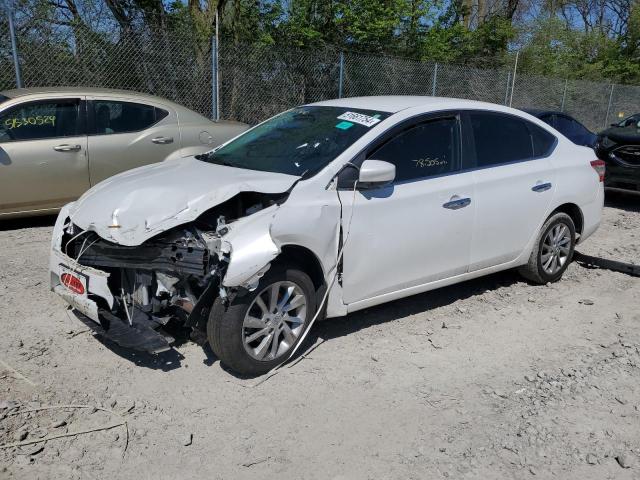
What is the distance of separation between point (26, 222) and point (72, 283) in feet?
12.8

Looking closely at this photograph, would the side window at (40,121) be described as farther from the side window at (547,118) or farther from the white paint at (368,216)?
the side window at (547,118)

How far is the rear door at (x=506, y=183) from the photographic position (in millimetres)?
4926

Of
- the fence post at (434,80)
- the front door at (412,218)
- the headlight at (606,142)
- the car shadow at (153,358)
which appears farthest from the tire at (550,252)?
the fence post at (434,80)

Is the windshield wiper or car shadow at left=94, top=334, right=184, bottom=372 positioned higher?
the windshield wiper

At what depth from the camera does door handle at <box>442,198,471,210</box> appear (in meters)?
4.61

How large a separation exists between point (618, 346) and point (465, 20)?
19.5 metres

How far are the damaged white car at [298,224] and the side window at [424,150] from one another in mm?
11

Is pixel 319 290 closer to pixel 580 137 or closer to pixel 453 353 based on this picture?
pixel 453 353

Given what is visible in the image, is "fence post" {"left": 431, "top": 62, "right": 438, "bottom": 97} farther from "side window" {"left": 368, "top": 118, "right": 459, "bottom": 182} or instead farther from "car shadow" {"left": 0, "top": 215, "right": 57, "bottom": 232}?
"side window" {"left": 368, "top": 118, "right": 459, "bottom": 182}

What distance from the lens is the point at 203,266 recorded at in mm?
3518

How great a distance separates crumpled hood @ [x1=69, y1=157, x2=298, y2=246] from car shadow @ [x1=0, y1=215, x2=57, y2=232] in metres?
3.25

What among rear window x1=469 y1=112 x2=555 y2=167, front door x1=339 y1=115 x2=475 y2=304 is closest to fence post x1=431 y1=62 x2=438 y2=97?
rear window x1=469 y1=112 x2=555 y2=167

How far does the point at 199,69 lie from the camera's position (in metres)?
11.2

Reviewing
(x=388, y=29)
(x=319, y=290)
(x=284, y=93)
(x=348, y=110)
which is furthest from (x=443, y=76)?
(x=319, y=290)
